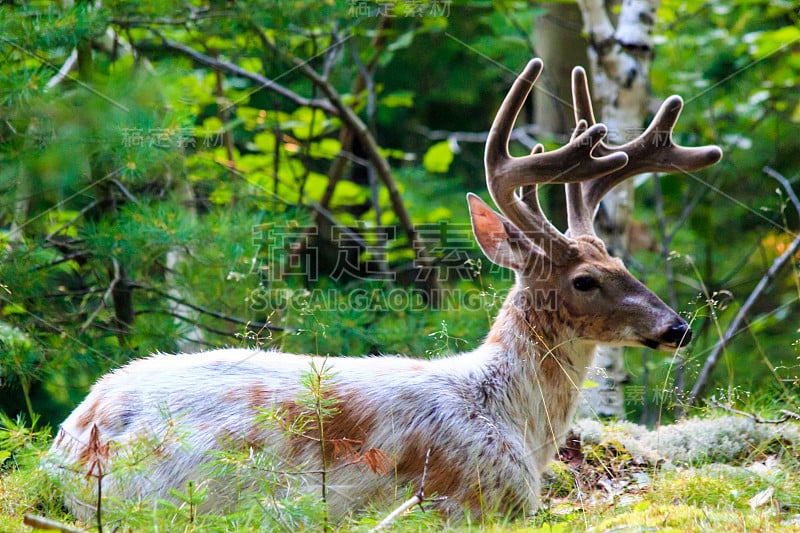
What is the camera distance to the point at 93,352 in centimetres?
570

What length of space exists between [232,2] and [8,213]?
10.1 feet

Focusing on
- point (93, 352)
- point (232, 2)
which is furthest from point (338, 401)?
point (232, 2)

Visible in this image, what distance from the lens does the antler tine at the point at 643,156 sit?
5172 mm

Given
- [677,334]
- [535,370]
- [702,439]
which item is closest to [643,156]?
[677,334]

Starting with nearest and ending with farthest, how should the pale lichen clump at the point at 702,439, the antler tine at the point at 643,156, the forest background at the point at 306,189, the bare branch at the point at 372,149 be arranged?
the pale lichen clump at the point at 702,439 < the antler tine at the point at 643,156 < the forest background at the point at 306,189 < the bare branch at the point at 372,149

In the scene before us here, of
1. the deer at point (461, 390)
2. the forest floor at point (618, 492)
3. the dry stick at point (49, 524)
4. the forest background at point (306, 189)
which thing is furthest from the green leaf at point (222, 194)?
the dry stick at point (49, 524)

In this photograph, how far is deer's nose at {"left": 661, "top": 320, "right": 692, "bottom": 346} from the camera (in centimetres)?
456

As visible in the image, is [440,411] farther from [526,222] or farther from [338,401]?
[526,222]

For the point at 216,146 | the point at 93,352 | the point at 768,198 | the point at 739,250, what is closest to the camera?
the point at 93,352

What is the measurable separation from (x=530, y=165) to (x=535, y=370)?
1.17m

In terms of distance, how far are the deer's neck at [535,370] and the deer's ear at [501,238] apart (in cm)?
22

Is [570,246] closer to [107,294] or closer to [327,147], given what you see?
[107,294]

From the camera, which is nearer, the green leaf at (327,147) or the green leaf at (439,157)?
the green leaf at (439,157)

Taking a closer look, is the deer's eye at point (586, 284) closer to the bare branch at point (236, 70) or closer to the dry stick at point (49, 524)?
the dry stick at point (49, 524)
